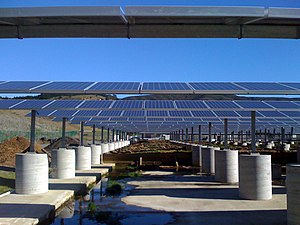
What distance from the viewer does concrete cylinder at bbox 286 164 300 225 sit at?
9.84 meters

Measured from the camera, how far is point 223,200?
14.8m

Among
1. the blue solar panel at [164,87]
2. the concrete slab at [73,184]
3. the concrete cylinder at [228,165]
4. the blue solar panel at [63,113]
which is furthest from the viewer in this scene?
the blue solar panel at [63,113]

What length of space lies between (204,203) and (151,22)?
30.5ft

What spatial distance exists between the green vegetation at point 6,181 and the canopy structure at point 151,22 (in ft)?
36.5

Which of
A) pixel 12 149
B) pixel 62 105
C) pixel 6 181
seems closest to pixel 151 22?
pixel 62 105

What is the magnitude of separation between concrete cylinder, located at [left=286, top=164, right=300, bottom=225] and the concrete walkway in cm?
118

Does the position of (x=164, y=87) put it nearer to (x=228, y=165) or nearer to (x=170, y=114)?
(x=228, y=165)

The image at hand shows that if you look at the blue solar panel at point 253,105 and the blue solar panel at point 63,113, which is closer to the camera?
the blue solar panel at point 253,105

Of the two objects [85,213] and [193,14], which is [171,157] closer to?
[85,213]

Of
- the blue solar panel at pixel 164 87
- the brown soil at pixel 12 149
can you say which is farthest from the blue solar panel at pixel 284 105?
the brown soil at pixel 12 149

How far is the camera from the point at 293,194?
32.5 feet

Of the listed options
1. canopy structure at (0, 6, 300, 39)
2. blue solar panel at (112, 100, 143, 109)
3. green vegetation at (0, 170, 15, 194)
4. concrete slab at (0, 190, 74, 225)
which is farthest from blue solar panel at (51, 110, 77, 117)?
canopy structure at (0, 6, 300, 39)

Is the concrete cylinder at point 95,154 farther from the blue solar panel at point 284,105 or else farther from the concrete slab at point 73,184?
the blue solar panel at point 284,105

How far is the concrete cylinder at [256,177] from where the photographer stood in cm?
1469
